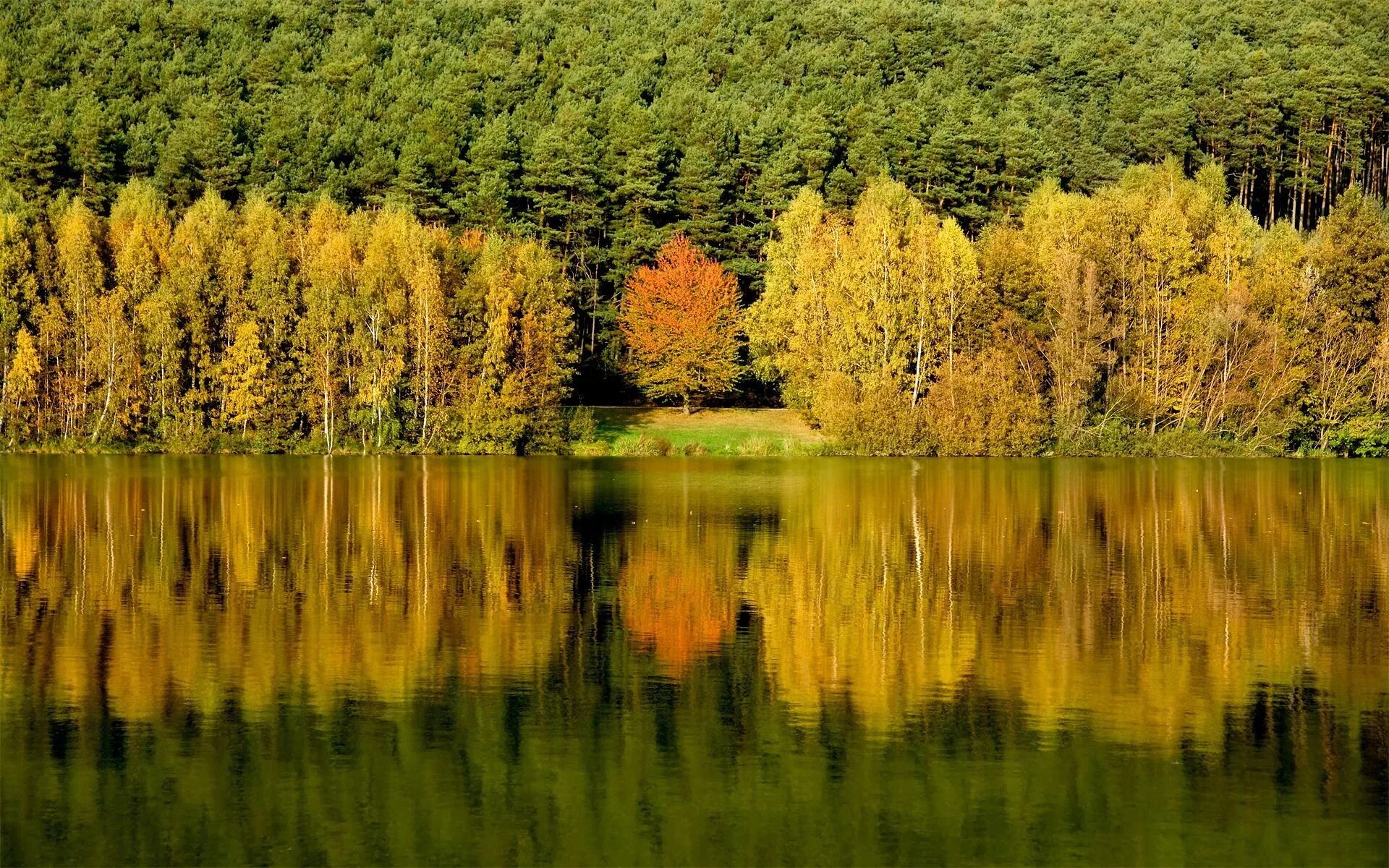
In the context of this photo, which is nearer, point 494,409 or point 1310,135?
point 494,409

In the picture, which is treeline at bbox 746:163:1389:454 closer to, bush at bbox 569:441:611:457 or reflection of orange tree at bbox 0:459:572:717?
bush at bbox 569:441:611:457

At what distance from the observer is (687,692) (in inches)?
736

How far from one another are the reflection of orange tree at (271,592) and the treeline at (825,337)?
27.7m

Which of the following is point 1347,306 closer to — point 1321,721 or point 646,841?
point 1321,721

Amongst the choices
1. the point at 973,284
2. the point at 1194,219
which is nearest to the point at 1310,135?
the point at 1194,219

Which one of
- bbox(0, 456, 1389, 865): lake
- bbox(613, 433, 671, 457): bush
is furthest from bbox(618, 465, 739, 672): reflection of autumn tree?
bbox(613, 433, 671, 457): bush

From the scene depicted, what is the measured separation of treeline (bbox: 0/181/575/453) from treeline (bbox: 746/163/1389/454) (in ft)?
50.3

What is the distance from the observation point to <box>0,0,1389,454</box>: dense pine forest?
74438 millimetres

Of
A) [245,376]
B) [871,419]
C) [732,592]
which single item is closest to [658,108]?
[871,419]

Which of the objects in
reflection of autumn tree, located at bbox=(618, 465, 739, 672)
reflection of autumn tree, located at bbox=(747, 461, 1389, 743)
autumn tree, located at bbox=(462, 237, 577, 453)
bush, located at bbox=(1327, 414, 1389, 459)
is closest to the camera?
reflection of autumn tree, located at bbox=(747, 461, 1389, 743)

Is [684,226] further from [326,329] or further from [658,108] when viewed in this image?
[326,329]

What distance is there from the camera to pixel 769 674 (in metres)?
19.8

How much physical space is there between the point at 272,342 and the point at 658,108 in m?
43.4

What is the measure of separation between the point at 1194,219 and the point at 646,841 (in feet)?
239
